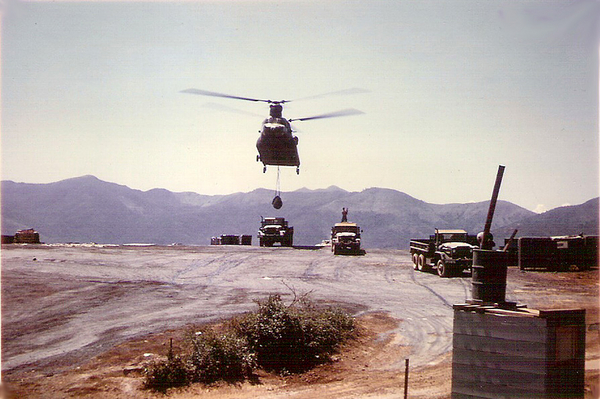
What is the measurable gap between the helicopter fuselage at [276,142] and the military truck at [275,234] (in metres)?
12.3

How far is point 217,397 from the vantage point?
8.91m

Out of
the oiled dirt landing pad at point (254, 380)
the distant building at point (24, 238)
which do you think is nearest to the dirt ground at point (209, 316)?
the oiled dirt landing pad at point (254, 380)

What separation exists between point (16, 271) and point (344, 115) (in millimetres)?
20718

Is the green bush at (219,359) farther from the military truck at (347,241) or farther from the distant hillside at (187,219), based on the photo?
the distant hillside at (187,219)

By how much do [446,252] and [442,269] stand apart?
971mm

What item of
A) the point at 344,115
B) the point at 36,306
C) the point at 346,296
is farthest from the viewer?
the point at 344,115

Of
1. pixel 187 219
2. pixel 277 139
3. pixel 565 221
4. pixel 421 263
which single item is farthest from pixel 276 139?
pixel 187 219

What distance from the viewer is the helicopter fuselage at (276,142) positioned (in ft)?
106

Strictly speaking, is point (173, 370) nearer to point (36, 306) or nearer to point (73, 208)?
point (36, 306)

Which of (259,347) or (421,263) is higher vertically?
(421,263)

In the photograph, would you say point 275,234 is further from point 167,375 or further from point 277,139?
point 167,375

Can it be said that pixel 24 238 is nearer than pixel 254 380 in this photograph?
No

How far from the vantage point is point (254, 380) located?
9.88 meters

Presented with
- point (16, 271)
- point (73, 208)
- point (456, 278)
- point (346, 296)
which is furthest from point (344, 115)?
point (73, 208)
